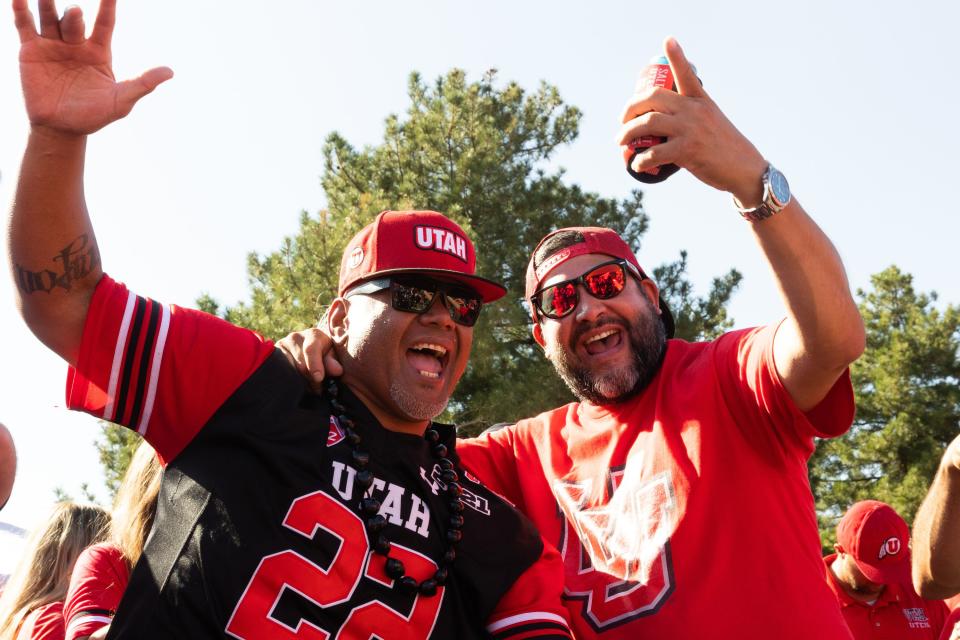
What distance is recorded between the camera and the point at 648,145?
269cm

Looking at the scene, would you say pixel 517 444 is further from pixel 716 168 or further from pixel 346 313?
pixel 716 168

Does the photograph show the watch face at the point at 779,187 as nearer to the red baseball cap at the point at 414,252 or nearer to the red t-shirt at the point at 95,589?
the red baseball cap at the point at 414,252

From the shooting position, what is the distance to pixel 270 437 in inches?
109

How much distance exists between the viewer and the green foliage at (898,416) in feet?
74.8

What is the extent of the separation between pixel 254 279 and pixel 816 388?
13483mm

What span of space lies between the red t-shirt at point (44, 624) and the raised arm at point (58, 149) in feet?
7.16

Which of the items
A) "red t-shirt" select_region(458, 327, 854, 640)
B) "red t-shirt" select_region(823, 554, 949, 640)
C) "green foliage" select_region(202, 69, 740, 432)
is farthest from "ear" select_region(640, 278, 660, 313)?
"green foliage" select_region(202, 69, 740, 432)

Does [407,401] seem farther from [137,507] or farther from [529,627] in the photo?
[137,507]

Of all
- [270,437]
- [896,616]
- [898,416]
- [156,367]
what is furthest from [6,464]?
[898,416]

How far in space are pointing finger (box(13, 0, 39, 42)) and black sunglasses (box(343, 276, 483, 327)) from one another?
Result: 1332mm

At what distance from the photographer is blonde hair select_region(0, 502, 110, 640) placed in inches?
170

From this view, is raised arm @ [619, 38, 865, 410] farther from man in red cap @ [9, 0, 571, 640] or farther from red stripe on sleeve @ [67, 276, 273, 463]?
red stripe on sleeve @ [67, 276, 273, 463]

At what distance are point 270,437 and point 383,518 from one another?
A: 1.38ft

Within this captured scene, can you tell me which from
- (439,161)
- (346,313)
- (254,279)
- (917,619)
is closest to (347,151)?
(439,161)
